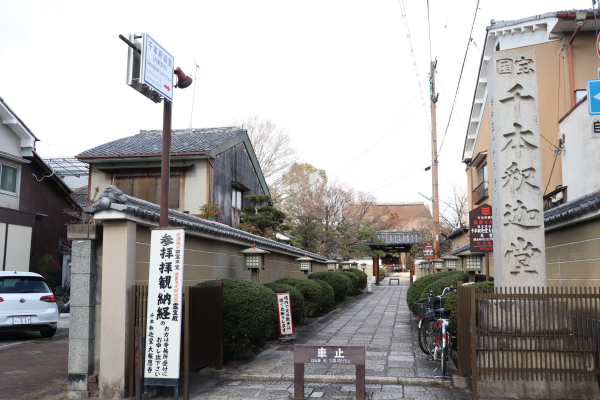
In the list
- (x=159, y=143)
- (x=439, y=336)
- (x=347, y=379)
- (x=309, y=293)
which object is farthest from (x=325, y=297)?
(x=159, y=143)

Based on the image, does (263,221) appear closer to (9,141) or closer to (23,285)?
(9,141)

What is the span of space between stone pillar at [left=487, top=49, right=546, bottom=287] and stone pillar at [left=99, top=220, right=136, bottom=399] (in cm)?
588

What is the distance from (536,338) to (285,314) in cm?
619

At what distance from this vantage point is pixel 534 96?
7980 mm

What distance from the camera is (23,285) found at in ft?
41.3

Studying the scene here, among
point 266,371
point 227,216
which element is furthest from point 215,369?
point 227,216

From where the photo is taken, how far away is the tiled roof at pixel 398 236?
45362mm

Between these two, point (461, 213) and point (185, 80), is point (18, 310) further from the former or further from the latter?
point (461, 213)

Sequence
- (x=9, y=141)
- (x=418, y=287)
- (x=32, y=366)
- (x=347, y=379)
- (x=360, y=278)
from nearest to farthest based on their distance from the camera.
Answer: (x=347, y=379) → (x=32, y=366) → (x=418, y=287) → (x=9, y=141) → (x=360, y=278)

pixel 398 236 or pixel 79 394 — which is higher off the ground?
pixel 398 236

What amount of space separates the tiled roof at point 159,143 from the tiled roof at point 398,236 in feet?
76.6

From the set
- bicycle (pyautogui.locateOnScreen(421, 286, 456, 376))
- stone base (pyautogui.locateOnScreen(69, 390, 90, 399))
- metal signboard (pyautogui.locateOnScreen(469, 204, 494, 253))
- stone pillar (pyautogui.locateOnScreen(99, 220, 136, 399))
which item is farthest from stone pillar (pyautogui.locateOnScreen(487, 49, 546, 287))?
stone base (pyautogui.locateOnScreen(69, 390, 90, 399))

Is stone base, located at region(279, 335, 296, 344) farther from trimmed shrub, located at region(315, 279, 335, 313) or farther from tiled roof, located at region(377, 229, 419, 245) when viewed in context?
tiled roof, located at region(377, 229, 419, 245)

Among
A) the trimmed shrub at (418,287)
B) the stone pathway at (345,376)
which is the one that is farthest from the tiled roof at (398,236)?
the stone pathway at (345,376)
